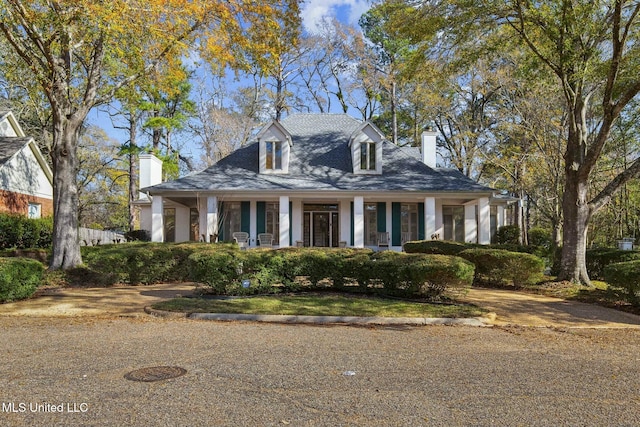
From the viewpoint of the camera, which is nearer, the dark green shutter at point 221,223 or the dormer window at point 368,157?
the dark green shutter at point 221,223

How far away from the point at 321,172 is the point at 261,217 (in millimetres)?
3632

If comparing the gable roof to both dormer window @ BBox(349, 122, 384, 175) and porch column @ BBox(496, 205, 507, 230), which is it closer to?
dormer window @ BBox(349, 122, 384, 175)

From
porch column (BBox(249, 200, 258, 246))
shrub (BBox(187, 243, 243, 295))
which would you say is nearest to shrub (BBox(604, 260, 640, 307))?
shrub (BBox(187, 243, 243, 295))

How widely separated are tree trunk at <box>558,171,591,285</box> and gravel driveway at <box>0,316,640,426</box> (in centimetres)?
628

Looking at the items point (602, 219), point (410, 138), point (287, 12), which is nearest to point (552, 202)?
point (602, 219)

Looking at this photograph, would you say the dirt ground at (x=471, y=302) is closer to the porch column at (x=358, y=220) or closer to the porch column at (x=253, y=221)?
the porch column at (x=358, y=220)

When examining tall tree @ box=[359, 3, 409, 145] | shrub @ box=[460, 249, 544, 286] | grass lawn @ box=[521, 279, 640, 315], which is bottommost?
grass lawn @ box=[521, 279, 640, 315]

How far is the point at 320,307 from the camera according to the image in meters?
8.63

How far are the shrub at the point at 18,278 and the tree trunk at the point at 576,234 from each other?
13427mm

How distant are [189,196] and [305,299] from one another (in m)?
12.7

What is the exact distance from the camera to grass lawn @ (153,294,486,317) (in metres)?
8.27

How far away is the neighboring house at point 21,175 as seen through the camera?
21281 millimetres

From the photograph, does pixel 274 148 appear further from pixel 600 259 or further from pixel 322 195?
pixel 600 259

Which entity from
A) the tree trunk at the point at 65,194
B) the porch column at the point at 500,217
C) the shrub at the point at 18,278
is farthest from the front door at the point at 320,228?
the shrub at the point at 18,278
